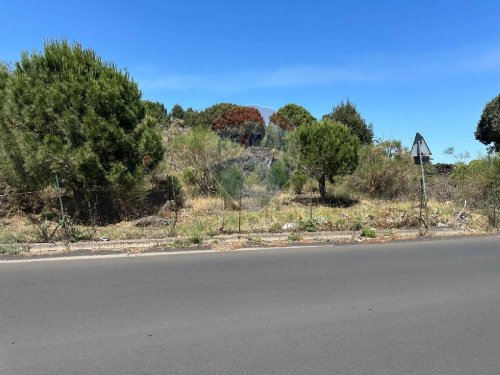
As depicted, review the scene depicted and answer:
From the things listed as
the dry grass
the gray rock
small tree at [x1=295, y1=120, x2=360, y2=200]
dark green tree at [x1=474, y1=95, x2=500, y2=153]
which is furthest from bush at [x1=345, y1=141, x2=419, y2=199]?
dark green tree at [x1=474, y1=95, x2=500, y2=153]

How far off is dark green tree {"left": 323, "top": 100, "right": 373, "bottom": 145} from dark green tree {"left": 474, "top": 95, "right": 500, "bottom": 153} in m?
12.8

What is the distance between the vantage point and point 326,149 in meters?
18.2

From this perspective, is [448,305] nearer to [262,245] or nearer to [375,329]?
[375,329]

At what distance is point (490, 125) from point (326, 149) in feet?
105

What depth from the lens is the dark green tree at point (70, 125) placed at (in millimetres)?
13109

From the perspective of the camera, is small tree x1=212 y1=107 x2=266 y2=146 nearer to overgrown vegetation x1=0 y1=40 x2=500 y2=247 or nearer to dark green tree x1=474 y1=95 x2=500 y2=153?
overgrown vegetation x1=0 y1=40 x2=500 y2=247

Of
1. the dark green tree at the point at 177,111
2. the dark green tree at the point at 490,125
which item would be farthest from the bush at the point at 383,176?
the dark green tree at the point at 177,111

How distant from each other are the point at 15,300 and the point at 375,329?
4.65 metres

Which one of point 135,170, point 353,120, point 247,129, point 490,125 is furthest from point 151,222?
point 490,125

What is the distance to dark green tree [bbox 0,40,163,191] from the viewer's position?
1311 cm

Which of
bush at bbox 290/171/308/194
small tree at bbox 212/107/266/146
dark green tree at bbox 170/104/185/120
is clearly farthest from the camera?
dark green tree at bbox 170/104/185/120

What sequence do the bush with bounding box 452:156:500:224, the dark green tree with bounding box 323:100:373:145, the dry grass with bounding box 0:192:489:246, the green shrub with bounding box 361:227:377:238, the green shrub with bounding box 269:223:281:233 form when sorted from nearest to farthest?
the dry grass with bounding box 0:192:489:246 < the green shrub with bounding box 361:227:377:238 < the green shrub with bounding box 269:223:281:233 < the bush with bounding box 452:156:500:224 < the dark green tree with bounding box 323:100:373:145

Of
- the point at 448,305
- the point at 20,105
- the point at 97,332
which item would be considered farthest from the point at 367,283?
the point at 20,105

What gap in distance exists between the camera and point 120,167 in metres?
13.4
